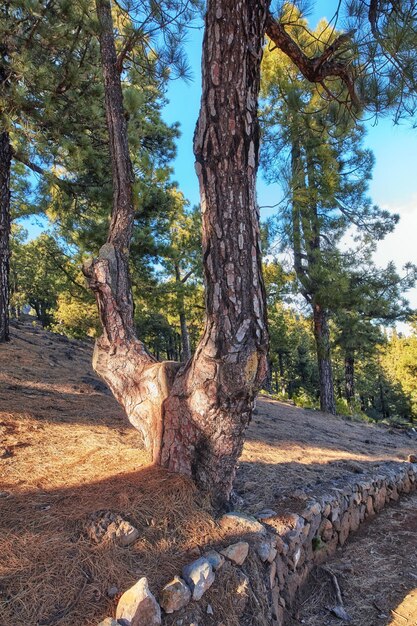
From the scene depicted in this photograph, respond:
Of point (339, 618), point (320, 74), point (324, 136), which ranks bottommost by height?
point (339, 618)

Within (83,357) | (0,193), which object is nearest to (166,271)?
(83,357)

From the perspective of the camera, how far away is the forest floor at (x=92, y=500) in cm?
157

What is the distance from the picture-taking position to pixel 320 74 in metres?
2.94

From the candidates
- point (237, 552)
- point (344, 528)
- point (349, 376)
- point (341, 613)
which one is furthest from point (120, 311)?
point (349, 376)

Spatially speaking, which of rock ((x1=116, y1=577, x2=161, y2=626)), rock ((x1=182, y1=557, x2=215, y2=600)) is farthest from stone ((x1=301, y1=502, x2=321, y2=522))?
rock ((x1=116, y1=577, x2=161, y2=626))

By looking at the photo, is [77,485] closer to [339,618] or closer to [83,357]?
[339,618]

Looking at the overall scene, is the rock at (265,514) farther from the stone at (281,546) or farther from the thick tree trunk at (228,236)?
the thick tree trunk at (228,236)

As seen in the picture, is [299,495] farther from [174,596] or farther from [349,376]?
Answer: [349,376]

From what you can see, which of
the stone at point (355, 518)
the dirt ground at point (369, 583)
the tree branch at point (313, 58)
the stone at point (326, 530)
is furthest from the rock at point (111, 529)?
the tree branch at point (313, 58)

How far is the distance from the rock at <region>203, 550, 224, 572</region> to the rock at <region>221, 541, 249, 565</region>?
5 centimetres

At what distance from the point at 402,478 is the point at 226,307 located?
3.70 m

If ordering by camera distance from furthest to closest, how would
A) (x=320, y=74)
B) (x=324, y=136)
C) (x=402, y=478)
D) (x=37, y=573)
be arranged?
(x=324, y=136)
(x=402, y=478)
(x=320, y=74)
(x=37, y=573)

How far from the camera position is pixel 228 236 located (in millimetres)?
2270

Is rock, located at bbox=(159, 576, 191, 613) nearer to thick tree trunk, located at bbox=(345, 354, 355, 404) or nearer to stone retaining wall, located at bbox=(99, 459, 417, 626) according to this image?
stone retaining wall, located at bbox=(99, 459, 417, 626)
